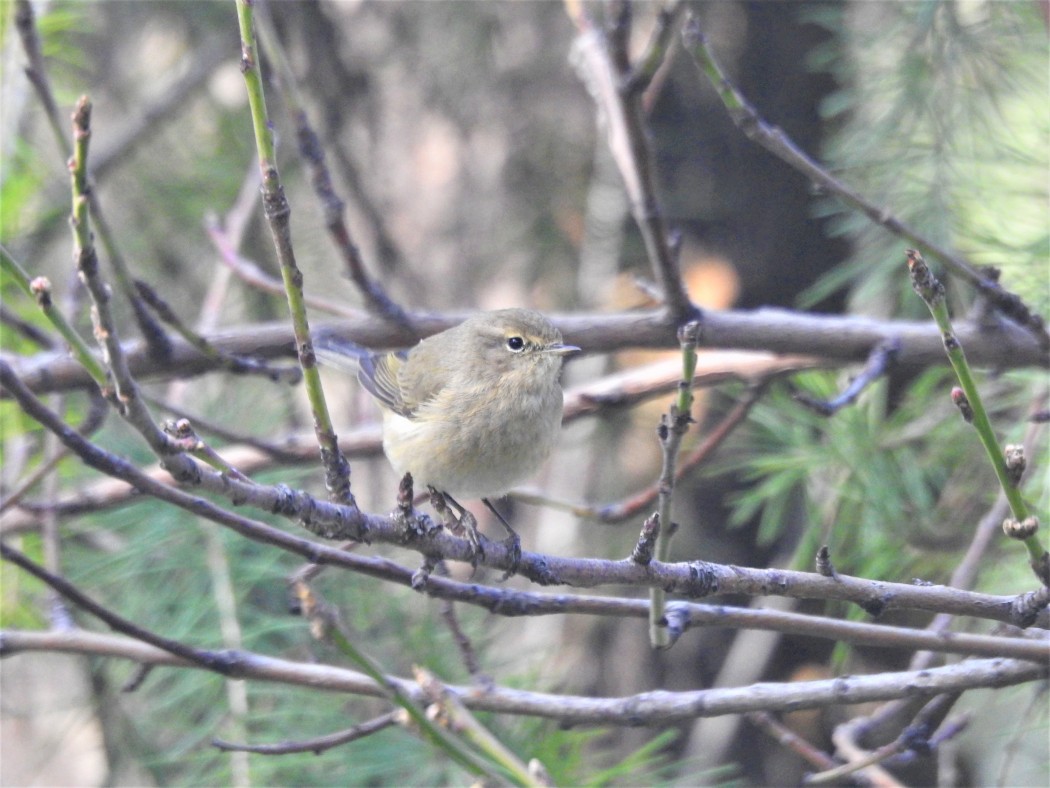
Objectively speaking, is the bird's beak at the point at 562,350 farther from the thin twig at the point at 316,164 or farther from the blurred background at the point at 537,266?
the blurred background at the point at 537,266

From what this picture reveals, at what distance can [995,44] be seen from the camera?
3025mm

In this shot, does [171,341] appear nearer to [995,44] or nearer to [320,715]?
[320,715]

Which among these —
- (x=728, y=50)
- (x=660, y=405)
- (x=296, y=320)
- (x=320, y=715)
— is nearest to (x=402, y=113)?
(x=728, y=50)

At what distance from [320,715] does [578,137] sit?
9.27 feet

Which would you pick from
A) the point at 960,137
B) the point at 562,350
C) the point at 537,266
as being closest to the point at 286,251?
the point at 562,350

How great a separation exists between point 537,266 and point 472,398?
2095mm

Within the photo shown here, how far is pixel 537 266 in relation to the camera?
462 cm

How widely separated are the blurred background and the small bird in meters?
0.53

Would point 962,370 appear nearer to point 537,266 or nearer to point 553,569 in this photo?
point 553,569

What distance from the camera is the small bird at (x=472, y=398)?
2.43 metres

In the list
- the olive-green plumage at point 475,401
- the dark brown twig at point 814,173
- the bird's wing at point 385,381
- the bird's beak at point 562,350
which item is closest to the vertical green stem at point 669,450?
the dark brown twig at point 814,173

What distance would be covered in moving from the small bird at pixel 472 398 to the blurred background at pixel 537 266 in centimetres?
53

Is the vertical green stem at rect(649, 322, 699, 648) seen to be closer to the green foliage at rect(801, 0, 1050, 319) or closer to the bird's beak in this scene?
the bird's beak

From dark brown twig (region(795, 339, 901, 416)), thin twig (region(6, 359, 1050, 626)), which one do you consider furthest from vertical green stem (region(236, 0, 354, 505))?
dark brown twig (region(795, 339, 901, 416))
